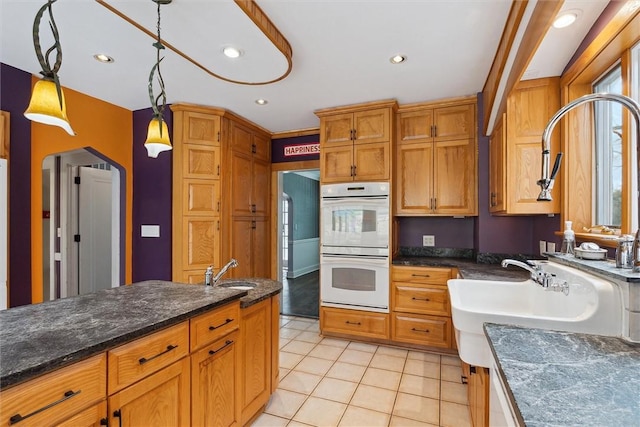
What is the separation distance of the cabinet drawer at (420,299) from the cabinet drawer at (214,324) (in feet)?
6.15

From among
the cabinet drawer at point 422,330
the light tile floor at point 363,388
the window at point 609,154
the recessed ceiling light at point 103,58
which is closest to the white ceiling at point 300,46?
the recessed ceiling light at point 103,58

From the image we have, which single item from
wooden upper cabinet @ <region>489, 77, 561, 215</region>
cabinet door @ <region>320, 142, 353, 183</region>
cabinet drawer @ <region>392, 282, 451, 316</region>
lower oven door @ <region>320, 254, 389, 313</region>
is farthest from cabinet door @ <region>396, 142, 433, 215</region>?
wooden upper cabinet @ <region>489, 77, 561, 215</region>

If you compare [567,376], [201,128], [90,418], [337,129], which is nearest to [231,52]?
[201,128]

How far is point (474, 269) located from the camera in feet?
8.54

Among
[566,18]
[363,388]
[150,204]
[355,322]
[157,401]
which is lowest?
[363,388]

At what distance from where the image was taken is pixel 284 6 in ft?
5.67

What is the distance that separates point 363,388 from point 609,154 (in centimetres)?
234

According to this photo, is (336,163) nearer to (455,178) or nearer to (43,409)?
(455,178)

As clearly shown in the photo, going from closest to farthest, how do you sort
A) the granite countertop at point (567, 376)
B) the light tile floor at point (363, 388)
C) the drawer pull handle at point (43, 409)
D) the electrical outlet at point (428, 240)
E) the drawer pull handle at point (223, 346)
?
1. the granite countertop at point (567, 376)
2. the drawer pull handle at point (43, 409)
3. the drawer pull handle at point (223, 346)
4. the light tile floor at point (363, 388)
5. the electrical outlet at point (428, 240)

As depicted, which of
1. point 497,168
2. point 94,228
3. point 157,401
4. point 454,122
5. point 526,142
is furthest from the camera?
point 94,228

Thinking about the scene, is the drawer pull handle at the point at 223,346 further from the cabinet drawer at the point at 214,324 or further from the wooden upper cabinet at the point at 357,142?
the wooden upper cabinet at the point at 357,142

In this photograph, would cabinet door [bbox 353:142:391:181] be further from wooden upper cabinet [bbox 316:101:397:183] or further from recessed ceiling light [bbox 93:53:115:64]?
recessed ceiling light [bbox 93:53:115:64]

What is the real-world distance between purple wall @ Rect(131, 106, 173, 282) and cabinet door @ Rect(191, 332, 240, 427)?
6.28 ft

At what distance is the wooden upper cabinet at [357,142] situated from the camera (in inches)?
124
